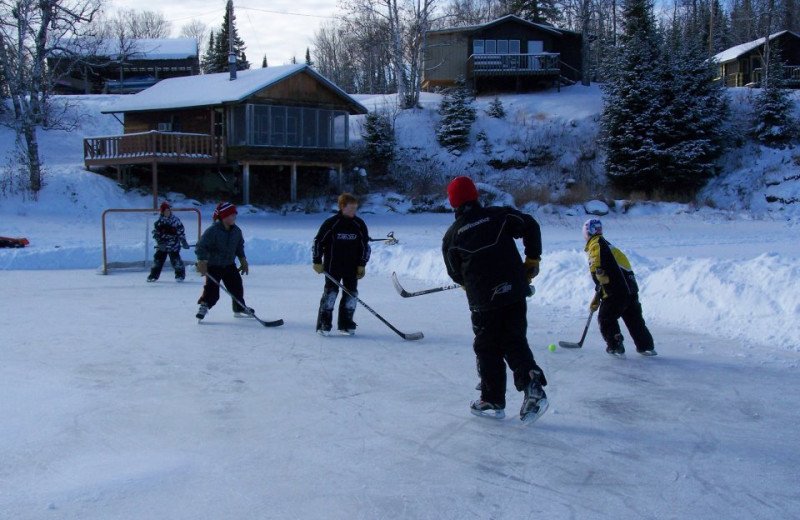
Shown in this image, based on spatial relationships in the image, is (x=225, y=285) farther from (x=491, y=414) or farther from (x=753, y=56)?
(x=753, y=56)

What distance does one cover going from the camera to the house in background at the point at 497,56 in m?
36.7

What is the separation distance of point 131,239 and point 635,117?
1879cm

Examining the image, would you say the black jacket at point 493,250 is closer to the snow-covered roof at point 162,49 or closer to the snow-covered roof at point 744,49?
the snow-covered roof at point 744,49

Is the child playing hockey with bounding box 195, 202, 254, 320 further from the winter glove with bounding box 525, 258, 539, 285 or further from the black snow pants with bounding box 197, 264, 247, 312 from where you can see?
the winter glove with bounding box 525, 258, 539, 285

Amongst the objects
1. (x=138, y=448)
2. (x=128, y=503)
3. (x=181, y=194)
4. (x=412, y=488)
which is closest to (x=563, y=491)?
(x=412, y=488)

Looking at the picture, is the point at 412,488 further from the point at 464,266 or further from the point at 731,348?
the point at 731,348

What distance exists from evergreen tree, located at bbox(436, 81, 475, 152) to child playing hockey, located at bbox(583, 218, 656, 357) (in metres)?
25.1

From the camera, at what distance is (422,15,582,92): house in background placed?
3666 cm

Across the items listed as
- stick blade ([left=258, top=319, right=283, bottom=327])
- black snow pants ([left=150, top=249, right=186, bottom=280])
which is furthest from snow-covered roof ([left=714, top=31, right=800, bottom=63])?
stick blade ([left=258, top=319, right=283, bottom=327])

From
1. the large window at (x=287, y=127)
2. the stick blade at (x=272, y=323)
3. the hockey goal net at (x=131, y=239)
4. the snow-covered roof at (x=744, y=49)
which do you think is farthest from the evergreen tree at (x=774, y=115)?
the stick blade at (x=272, y=323)

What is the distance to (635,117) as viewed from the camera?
26906 mm

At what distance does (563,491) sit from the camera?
3344mm

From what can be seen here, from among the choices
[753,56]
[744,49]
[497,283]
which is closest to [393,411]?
[497,283]

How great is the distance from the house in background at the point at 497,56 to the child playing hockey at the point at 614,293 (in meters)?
31.9
